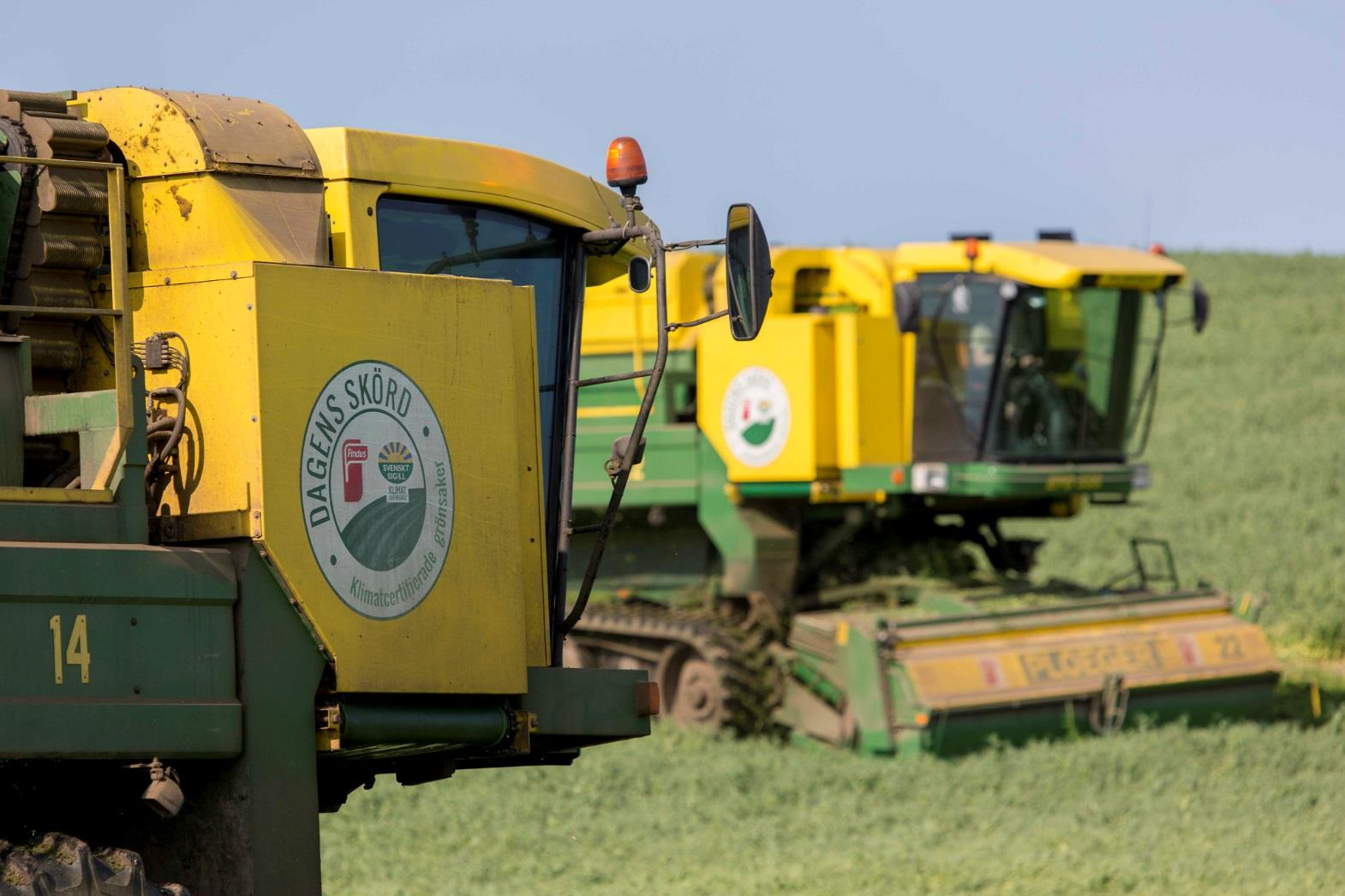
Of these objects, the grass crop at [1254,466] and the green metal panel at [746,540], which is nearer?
the green metal panel at [746,540]

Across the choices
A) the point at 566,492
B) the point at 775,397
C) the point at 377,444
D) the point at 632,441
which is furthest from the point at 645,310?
the point at 377,444

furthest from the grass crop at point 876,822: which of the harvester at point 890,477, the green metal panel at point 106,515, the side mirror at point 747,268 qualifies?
the green metal panel at point 106,515

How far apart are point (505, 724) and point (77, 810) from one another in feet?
3.34

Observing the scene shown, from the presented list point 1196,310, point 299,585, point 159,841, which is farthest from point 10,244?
point 1196,310

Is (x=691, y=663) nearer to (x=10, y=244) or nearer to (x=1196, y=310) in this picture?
(x=1196, y=310)

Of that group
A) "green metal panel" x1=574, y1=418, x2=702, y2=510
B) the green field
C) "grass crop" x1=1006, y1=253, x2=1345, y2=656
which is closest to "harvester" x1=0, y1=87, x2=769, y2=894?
Result: the green field

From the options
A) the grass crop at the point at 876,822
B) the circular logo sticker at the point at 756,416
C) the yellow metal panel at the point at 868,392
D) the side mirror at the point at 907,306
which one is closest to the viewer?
the grass crop at the point at 876,822

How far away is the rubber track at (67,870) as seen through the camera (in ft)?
12.0

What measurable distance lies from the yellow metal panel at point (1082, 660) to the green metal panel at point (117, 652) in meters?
7.64

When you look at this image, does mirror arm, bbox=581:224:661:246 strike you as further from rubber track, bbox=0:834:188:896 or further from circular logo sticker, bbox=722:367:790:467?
circular logo sticker, bbox=722:367:790:467

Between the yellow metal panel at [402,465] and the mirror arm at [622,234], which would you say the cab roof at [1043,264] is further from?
the yellow metal panel at [402,465]

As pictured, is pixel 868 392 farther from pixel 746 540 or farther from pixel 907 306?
pixel 746 540

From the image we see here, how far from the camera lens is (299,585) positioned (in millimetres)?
4254

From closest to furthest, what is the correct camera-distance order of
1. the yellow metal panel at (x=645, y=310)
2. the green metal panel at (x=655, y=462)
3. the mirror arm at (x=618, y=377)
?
the mirror arm at (x=618, y=377) → the yellow metal panel at (x=645, y=310) → the green metal panel at (x=655, y=462)
